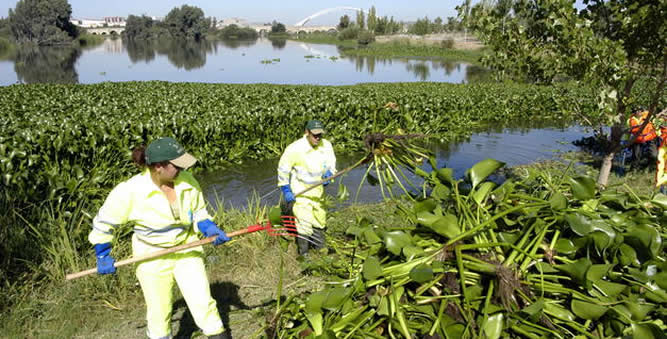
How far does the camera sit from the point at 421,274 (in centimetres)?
181

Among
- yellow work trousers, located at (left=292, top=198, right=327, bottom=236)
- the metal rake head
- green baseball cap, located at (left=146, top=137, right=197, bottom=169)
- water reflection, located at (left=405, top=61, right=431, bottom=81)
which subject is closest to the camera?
green baseball cap, located at (left=146, top=137, right=197, bottom=169)

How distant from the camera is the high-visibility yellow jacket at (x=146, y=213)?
2947 millimetres

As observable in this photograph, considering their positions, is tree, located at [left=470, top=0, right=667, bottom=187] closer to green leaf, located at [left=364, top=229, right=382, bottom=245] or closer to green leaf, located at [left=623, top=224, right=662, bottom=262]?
green leaf, located at [left=623, top=224, right=662, bottom=262]

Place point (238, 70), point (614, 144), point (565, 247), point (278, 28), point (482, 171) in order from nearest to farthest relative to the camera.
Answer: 1. point (565, 247)
2. point (482, 171)
3. point (614, 144)
4. point (238, 70)
5. point (278, 28)

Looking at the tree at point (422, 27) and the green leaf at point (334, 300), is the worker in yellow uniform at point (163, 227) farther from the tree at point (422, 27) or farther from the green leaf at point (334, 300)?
the tree at point (422, 27)

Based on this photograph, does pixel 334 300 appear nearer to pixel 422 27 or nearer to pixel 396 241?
pixel 396 241

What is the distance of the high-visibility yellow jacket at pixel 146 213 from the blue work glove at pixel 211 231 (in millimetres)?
108

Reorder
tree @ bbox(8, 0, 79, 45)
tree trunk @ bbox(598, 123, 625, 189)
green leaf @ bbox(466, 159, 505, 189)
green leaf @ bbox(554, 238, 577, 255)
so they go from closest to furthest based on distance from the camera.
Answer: green leaf @ bbox(554, 238, 577, 255), green leaf @ bbox(466, 159, 505, 189), tree trunk @ bbox(598, 123, 625, 189), tree @ bbox(8, 0, 79, 45)

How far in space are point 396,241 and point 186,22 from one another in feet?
514

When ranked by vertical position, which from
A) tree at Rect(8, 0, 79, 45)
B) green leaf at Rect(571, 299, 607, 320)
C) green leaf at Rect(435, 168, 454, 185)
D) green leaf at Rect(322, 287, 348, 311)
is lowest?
green leaf at Rect(322, 287, 348, 311)

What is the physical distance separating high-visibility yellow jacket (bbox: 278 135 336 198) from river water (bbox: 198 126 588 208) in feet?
6.17

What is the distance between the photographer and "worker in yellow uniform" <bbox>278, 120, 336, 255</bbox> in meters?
4.91

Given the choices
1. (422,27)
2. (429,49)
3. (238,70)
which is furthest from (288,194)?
(422,27)

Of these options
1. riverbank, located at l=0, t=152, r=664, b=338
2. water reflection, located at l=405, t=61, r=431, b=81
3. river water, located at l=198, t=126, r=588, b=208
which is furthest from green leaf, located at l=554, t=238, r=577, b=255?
water reflection, located at l=405, t=61, r=431, b=81
